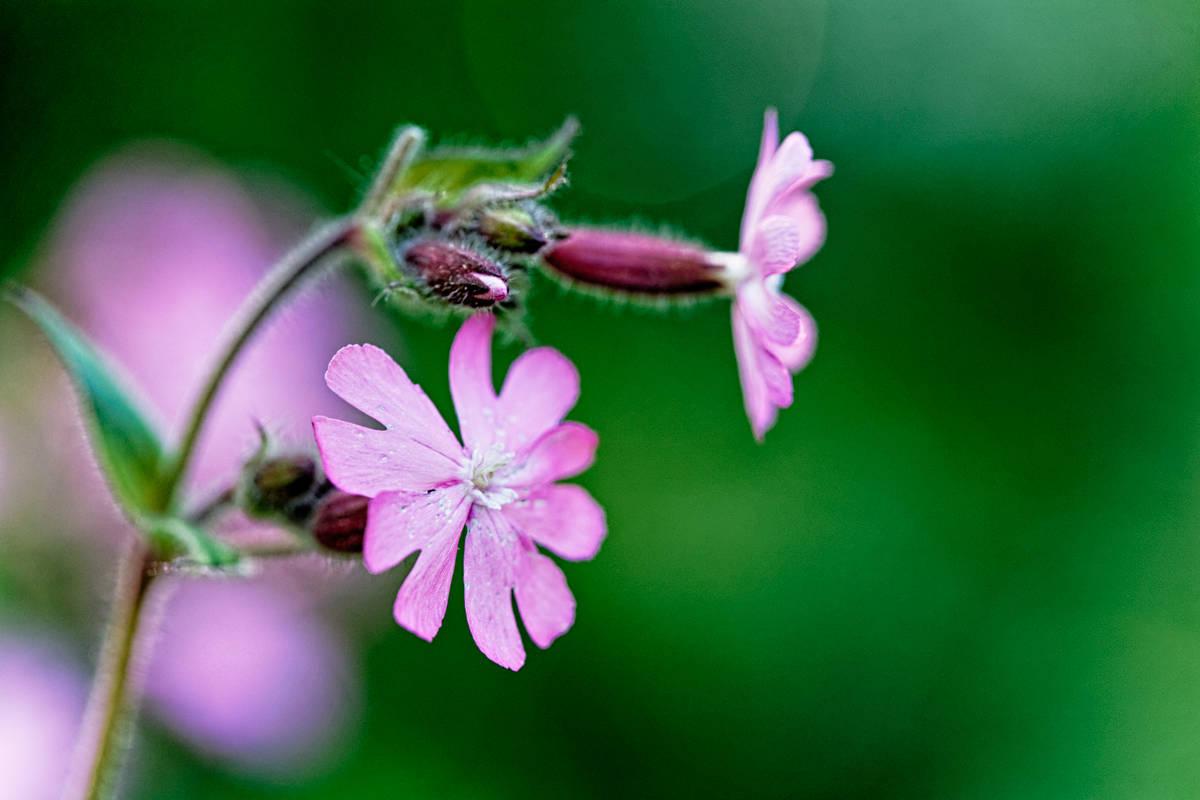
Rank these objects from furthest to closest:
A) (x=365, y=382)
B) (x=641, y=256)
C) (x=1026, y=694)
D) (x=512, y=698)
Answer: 1. (x=1026, y=694)
2. (x=512, y=698)
3. (x=641, y=256)
4. (x=365, y=382)

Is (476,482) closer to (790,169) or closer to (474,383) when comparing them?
(474,383)

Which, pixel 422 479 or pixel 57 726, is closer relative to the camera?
pixel 422 479

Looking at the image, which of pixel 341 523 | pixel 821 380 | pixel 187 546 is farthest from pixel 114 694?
pixel 821 380

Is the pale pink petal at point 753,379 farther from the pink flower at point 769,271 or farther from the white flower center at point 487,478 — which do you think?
the white flower center at point 487,478

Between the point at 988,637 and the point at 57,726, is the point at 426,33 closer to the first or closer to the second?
the point at 57,726

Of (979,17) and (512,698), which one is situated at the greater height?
(979,17)

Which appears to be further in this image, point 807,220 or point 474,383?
point 807,220

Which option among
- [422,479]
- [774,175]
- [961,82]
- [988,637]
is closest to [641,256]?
[774,175]
